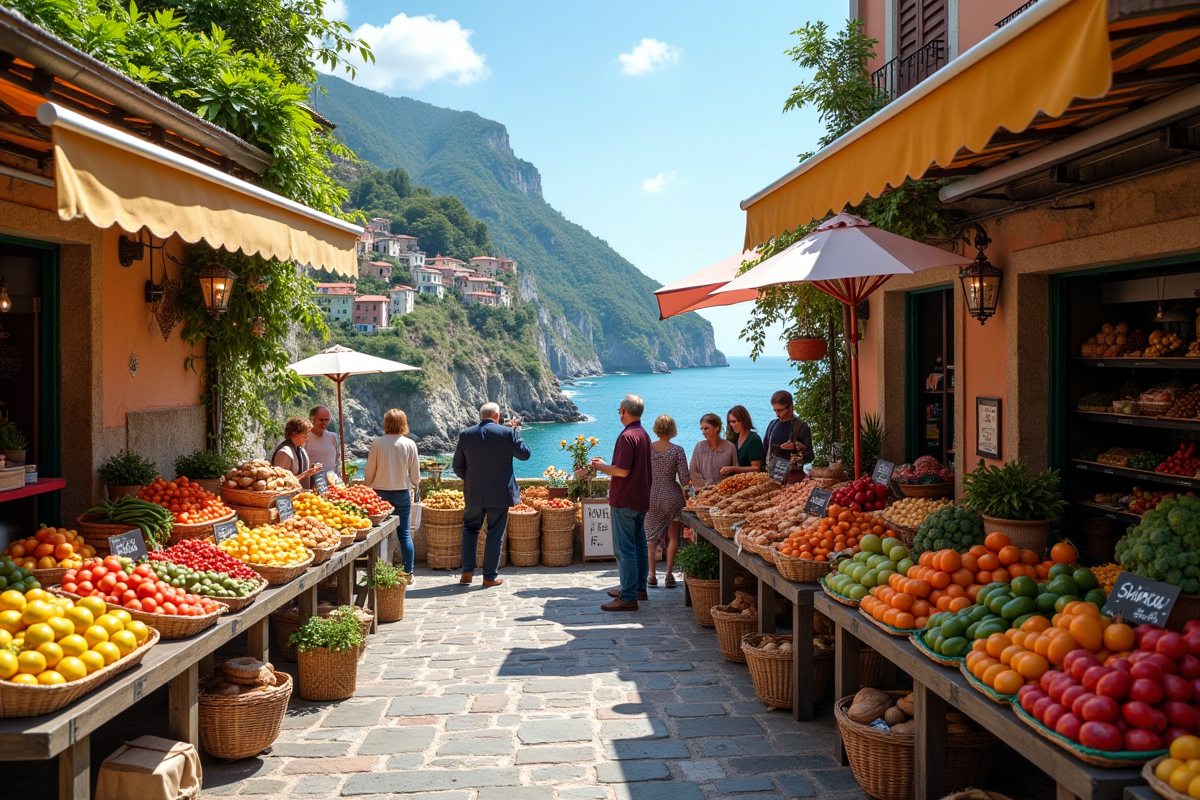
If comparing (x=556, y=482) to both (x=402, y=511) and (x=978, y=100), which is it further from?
(x=978, y=100)

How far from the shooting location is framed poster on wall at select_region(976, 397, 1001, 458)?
6.82 metres

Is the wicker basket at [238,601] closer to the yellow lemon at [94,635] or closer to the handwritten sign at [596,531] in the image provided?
the yellow lemon at [94,635]

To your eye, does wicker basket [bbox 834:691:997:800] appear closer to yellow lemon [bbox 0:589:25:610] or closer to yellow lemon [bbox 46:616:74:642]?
yellow lemon [bbox 46:616:74:642]

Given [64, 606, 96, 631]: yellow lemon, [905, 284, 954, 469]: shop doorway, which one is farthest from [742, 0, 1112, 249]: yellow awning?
[905, 284, 954, 469]: shop doorway

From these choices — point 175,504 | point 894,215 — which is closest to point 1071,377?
point 894,215

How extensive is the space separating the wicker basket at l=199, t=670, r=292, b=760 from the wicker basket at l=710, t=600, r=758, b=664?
315cm

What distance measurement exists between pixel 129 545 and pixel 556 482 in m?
6.96

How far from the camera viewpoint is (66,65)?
12.5 ft

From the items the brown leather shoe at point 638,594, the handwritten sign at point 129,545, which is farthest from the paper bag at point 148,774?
the brown leather shoe at point 638,594

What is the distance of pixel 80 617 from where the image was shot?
3654 millimetres

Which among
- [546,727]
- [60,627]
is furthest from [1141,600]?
[60,627]

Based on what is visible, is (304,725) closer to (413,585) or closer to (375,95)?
(413,585)

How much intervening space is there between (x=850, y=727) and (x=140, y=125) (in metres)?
5.32

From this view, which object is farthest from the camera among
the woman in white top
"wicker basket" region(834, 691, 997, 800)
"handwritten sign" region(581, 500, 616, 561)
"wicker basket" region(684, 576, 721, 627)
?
"handwritten sign" region(581, 500, 616, 561)
